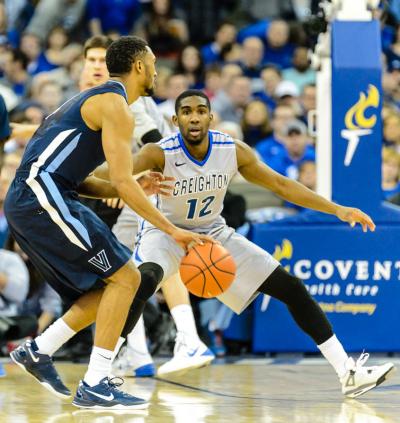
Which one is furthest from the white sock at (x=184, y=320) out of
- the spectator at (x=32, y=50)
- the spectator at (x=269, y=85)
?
the spectator at (x=32, y=50)

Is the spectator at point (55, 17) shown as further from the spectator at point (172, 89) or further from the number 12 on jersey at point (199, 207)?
the number 12 on jersey at point (199, 207)

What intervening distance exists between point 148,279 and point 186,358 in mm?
1195

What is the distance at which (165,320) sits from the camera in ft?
29.0

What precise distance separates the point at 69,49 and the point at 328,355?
8166mm

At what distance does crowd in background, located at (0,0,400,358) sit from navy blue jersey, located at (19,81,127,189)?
160 inches

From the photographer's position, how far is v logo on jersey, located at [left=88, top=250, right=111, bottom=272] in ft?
19.2

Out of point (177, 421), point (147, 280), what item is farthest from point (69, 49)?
point (177, 421)

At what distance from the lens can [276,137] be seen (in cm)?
1200

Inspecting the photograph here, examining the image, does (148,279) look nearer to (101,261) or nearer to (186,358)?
(101,261)

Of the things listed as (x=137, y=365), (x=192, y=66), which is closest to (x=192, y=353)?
(x=137, y=365)

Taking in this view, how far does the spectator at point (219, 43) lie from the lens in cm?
1456

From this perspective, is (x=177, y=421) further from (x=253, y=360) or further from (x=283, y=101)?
(x=283, y=101)

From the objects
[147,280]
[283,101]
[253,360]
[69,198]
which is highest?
[283,101]

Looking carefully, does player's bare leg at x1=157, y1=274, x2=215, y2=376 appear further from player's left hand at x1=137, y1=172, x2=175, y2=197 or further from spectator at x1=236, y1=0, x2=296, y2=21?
spectator at x1=236, y1=0, x2=296, y2=21
